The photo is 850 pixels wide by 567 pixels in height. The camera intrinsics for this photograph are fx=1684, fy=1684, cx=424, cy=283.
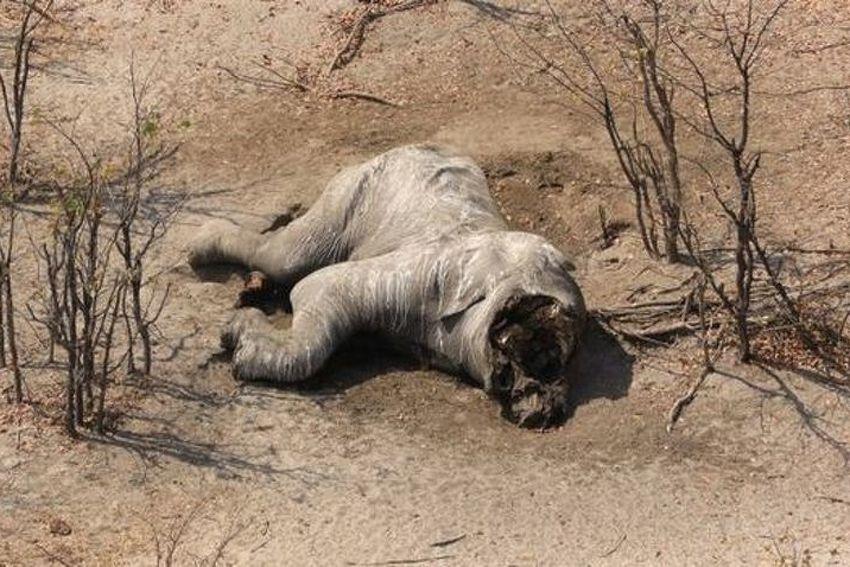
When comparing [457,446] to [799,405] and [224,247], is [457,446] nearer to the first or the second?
[799,405]

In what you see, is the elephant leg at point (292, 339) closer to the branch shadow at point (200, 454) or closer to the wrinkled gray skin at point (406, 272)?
the wrinkled gray skin at point (406, 272)

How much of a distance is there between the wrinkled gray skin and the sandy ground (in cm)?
21

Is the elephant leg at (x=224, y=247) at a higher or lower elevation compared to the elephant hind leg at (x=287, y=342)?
higher

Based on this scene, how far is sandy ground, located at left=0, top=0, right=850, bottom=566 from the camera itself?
8945 mm

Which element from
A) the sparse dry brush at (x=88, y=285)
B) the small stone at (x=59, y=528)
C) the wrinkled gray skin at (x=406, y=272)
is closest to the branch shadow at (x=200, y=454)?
the sparse dry brush at (x=88, y=285)

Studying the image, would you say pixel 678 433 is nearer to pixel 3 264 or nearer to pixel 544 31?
pixel 3 264

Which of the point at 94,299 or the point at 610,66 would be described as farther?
the point at 610,66

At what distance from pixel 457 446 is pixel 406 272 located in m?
1.50

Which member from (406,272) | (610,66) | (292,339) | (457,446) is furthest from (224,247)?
(610,66)

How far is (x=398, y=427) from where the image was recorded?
1012 cm

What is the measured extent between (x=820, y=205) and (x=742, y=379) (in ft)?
7.44

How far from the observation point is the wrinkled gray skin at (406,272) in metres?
10.3

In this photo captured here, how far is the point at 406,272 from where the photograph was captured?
1094cm

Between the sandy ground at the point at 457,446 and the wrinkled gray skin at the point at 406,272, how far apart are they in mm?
206
